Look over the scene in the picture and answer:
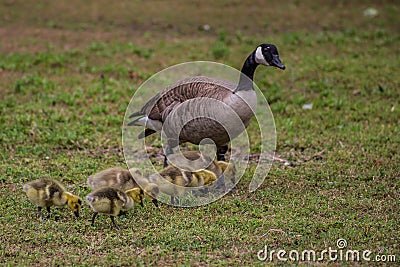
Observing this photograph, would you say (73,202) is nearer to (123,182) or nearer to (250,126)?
(123,182)

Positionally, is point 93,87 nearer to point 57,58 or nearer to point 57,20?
point 57,58

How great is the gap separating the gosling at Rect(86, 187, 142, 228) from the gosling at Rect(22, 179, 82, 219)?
0.87ft

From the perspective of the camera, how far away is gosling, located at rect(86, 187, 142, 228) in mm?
5965

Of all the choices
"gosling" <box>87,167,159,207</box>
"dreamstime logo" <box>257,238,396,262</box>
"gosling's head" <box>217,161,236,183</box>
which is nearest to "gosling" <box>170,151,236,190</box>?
"gosling's head" <box>217,161,236,183</box>

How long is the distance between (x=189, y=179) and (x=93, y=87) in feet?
15.7

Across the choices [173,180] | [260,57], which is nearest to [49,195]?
[173,180]

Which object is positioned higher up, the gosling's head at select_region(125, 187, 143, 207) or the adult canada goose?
the adult canada goose

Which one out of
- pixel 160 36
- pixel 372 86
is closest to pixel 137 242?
pixel 372 86

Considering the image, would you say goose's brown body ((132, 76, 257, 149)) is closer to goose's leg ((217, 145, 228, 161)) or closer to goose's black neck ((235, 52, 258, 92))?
goose's black neck ((235, 52, 258, 92))

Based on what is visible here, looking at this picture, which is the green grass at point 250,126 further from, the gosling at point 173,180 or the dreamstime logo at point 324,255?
the gosling at point 173,180

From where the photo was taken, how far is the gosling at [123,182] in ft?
21.9

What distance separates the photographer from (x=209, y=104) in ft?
23.5

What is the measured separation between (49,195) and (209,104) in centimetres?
219

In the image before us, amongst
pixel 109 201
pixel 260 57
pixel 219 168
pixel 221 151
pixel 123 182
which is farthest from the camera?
pixel 221 151
